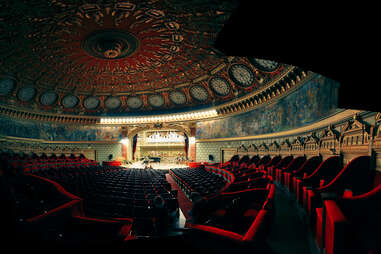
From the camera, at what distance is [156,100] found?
25.6 meters

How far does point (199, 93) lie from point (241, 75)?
693 centimetres

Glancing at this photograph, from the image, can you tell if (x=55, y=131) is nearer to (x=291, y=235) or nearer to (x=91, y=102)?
(x=91, y=102)

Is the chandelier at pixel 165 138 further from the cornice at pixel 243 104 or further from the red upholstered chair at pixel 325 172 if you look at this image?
the red upholstered chair at pixel 325 172

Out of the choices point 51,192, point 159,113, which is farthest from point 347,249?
point 159,113

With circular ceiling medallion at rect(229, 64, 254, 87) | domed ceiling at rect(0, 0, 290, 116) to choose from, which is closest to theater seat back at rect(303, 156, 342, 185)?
domed ceiling at rect(0, 0, 290, 116)

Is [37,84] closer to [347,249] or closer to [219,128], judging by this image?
[219,128]

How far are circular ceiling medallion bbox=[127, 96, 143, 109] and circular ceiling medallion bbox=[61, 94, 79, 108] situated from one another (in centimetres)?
744

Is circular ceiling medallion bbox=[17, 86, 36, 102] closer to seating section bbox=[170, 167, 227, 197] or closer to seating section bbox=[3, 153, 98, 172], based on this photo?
seating section bbox=[3, 153, 98, 172]

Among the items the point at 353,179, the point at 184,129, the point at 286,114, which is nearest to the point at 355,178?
→ the point at 353,179

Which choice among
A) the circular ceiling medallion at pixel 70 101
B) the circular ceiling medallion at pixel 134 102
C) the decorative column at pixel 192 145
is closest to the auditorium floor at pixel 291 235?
the decorative column at pixel 192 145

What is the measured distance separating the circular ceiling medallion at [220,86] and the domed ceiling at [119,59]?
0.31ft

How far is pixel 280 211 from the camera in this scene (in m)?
4.22

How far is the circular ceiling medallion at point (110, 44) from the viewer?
12.9 meters

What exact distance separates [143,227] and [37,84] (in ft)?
84.6
